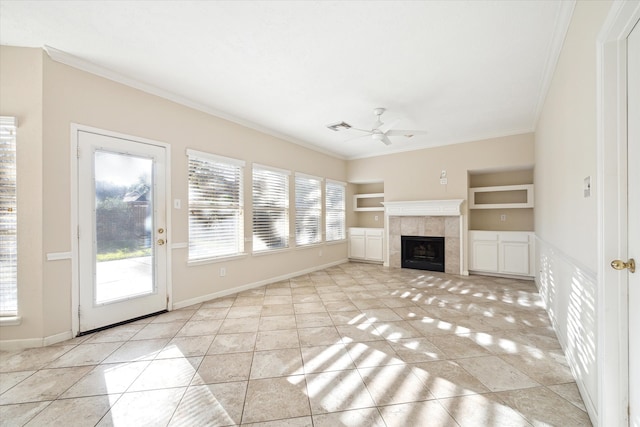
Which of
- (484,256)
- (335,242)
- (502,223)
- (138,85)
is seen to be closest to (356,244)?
(335,242)

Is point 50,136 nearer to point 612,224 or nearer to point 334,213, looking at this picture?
point 612,224

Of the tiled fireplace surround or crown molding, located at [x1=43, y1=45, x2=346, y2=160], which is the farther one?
the tiled fireplace surround

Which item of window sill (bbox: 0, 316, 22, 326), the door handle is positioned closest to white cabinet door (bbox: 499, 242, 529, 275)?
the door handle

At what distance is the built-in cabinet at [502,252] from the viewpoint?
198 inches

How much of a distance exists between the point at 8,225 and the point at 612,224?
189 inches

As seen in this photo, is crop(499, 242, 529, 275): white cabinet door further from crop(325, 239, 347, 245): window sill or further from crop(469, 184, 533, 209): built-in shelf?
crop(325, 239, 347, 245): window sill

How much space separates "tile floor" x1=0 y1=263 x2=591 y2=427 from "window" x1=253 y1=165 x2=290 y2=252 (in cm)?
161

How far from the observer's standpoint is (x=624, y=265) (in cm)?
136

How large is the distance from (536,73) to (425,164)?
3085 millimetres

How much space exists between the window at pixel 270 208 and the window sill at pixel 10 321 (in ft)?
9.27

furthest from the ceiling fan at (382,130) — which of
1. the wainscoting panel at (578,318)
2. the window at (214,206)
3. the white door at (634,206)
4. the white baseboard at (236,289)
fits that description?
the white baseboard at (236,289)

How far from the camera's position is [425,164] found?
6.09 metres

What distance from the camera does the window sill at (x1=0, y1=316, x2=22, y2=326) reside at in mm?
2512

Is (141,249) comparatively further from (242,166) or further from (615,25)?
(615,25)
